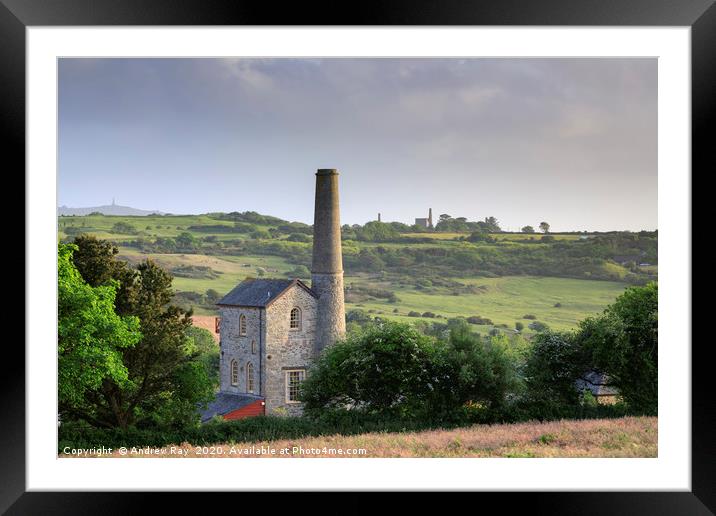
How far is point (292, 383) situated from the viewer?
2619 cm

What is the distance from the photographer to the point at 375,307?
4066 cm

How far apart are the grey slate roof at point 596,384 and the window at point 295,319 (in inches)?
438

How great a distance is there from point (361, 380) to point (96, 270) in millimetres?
6223

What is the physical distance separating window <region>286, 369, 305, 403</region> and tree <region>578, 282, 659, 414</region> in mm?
11515

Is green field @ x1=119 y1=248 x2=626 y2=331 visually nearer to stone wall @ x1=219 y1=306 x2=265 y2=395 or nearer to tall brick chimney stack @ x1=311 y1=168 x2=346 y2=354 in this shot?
tall brick chimney stack @ x1=311 y1=168 x2=346 y2=354

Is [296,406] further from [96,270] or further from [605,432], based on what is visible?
[605,432]

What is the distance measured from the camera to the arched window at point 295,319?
1035 inches

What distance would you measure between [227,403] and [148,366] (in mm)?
8620

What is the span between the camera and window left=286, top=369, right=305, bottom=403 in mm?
26016

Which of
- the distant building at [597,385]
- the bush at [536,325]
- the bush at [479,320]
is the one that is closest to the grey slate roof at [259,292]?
the distant building at [597,385]

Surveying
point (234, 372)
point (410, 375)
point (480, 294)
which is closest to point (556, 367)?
point (410, 375)

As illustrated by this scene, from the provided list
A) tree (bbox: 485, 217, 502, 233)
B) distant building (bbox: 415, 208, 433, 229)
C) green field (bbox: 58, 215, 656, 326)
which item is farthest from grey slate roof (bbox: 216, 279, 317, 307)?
tree (bbox: 485, 217, 502, 233)

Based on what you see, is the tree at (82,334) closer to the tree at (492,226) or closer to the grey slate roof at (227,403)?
the grey slate roof at (227,403)

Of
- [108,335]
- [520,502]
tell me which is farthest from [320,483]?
[108,335]
